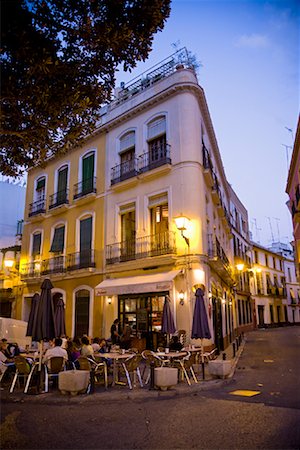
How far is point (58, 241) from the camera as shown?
19.6 metres

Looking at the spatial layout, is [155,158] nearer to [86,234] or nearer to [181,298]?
[86,234]

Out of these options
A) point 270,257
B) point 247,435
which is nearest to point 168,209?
point 247,435

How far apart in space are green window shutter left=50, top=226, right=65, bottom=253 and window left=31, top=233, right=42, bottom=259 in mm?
1826

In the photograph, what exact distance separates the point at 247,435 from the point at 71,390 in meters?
4.07

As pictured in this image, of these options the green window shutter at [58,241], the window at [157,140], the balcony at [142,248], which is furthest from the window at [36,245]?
the window at [157,140]

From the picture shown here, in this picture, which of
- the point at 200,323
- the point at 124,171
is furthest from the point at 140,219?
the point at 200,323

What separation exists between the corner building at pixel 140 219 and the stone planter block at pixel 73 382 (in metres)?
5.64

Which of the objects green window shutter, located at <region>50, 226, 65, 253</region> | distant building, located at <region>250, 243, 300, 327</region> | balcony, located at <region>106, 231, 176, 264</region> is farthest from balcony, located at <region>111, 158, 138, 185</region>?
distant building, located at <region>250, 243, 300, 327</region>

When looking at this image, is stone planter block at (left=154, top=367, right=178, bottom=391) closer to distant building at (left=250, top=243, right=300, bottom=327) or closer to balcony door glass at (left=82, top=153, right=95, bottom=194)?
balcony door glass at (left=82, top=153, right=95, bottom=194)

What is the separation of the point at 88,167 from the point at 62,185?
234 centimetres

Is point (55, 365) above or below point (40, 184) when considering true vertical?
below

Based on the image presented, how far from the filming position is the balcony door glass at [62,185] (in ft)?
66.1

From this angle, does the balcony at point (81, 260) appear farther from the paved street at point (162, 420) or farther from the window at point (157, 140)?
the paved street at point (162, 420)

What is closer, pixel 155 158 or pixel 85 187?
pixel 155 158
